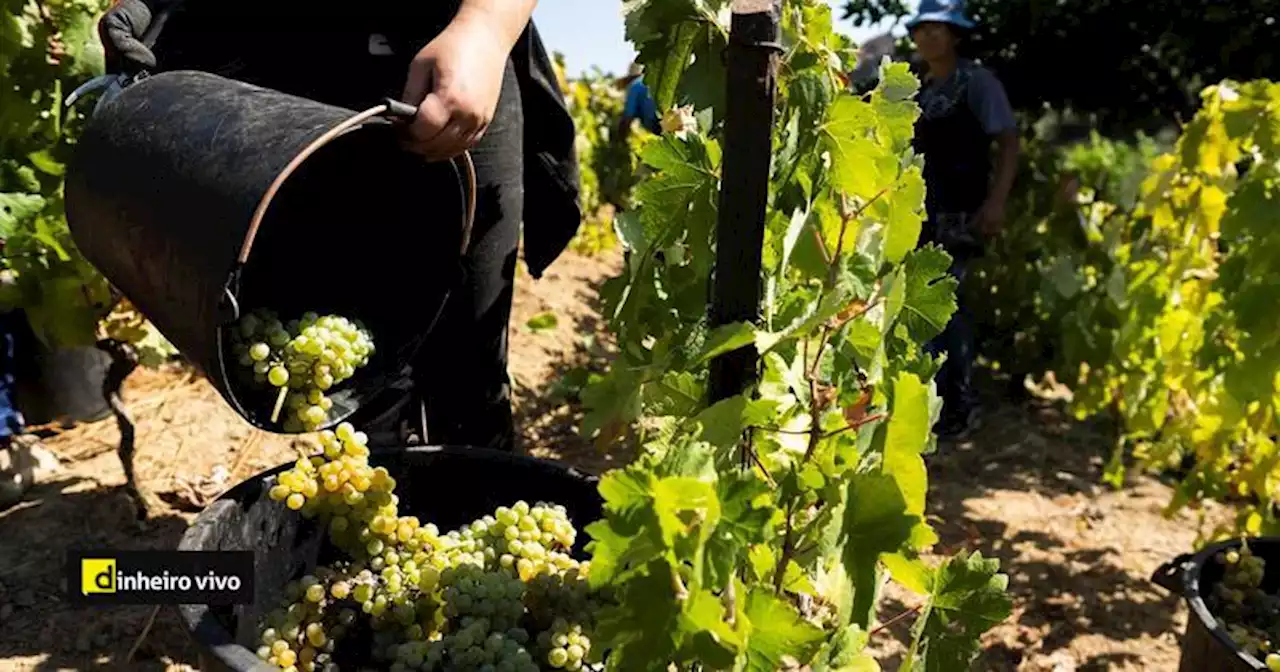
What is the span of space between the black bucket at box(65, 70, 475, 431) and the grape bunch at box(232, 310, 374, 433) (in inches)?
1.2

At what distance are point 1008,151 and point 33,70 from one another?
3.33m

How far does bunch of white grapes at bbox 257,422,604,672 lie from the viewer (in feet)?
4.33

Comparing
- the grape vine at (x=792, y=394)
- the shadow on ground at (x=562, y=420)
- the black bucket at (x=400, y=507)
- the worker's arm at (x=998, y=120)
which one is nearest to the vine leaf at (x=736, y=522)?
the grape vine at (x=792, y=394)

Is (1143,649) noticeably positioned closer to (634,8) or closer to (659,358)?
(659,358)

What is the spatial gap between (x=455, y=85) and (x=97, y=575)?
2.80ft

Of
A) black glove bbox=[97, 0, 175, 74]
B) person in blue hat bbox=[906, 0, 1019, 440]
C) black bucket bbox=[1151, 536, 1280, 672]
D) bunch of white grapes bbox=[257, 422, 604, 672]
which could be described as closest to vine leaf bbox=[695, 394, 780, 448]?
bunch of white grapes bbox=[257, 422, 604, 672]

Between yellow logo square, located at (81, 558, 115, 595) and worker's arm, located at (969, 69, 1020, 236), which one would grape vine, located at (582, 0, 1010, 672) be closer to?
yellow logo square, located at (81, 558, 115, 595)

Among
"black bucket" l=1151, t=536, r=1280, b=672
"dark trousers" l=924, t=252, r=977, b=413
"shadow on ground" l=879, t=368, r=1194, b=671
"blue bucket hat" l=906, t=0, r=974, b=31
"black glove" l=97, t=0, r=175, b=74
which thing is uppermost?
"blue bucket hat" l=906, t=0, r=974, b=31

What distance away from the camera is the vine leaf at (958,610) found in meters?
1.14

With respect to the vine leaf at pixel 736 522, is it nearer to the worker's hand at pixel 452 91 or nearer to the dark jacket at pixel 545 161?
the worker's hand at pixel 452 91

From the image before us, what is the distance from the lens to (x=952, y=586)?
1154mm

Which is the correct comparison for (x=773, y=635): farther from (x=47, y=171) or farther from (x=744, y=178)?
(x=47, y=171)

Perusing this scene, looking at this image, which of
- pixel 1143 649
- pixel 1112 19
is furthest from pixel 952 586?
pixel 1112 19

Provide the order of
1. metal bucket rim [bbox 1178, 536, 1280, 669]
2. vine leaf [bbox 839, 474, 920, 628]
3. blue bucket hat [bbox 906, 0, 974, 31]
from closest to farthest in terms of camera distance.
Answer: vine leaf [bbox 839, 474, 920, 628] → metal bucket rim [bbox 1178, 536, 1280, 669] → blue bucket hat [bbox 906, 0, 974, 31]
